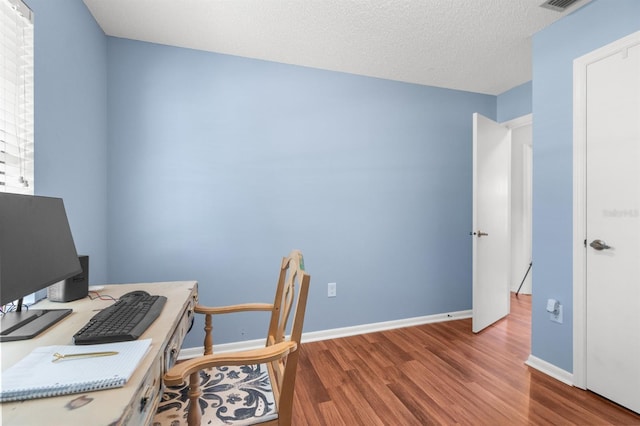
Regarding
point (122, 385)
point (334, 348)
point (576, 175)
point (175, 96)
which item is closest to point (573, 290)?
point (576, 175)

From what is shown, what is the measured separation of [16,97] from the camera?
124 cm

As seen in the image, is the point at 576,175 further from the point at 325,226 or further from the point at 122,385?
the point at 122,385

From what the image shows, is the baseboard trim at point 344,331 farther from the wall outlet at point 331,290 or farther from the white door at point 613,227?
the white door at point 613,227

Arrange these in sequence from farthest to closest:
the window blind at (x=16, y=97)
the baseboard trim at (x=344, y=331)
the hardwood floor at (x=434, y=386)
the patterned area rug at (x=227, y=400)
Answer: the baseboard trim at (x=344, y=331), the hardwood floor at (x=434, y=386), the window blind at (x=16, y=97), the patterned area rug at (x=227, y=400)

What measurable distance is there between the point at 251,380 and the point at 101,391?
2.23 ft

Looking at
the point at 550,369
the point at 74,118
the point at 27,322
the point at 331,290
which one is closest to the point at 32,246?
the point at 27,322

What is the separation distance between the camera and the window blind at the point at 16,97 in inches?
46.1

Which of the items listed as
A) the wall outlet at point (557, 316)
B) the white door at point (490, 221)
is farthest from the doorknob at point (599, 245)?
the white door at point (490, 221)

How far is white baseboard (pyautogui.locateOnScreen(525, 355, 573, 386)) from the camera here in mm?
1908

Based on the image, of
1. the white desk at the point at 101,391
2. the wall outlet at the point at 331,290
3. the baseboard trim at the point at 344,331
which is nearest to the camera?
the white desk at the point at 101,391

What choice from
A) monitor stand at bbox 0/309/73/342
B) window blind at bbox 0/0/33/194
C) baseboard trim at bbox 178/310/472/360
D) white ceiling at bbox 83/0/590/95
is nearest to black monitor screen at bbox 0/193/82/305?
monitor stand at bbox 0/309/73/342

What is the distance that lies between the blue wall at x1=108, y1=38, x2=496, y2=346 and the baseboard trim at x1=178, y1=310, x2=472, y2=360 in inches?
2.2

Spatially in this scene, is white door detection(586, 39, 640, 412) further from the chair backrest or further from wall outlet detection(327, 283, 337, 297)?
the chair backrest

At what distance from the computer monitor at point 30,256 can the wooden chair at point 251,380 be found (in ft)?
1.77
